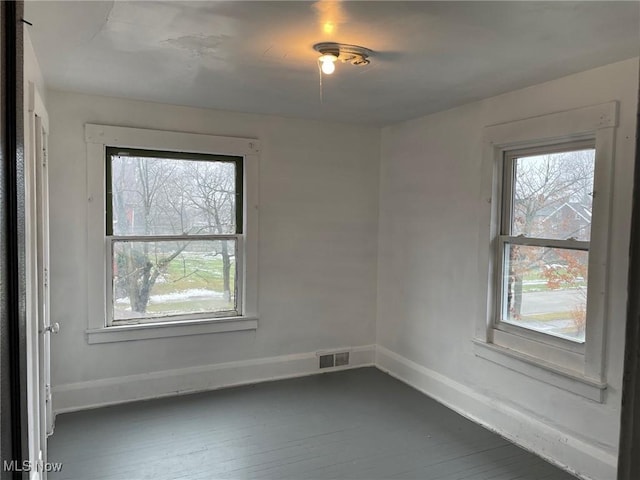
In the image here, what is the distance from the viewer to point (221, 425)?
3.33m

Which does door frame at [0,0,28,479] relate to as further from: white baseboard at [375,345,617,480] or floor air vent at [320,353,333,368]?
floor air vent at [320,353,333,368]

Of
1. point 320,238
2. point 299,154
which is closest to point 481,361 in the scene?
point 320,238

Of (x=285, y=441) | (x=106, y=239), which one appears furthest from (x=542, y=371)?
(x=106, y=239)

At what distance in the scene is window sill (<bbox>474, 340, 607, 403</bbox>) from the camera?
2.67 meters

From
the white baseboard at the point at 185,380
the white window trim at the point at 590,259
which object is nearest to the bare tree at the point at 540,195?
the white window trim at the point at 590,259

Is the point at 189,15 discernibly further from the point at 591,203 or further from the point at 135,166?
the point at 591,203

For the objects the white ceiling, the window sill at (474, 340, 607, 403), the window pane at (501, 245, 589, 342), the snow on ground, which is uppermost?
the white ceiling

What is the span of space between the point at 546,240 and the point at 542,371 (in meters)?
0.85

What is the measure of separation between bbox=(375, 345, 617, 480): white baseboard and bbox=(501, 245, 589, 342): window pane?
619mm

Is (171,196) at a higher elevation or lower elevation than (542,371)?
higher

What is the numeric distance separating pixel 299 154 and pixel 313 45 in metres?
1.97

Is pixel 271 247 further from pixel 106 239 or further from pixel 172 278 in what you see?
pixel 106 239

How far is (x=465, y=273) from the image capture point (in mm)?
3633

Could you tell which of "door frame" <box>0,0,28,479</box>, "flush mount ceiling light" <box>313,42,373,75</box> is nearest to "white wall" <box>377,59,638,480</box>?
"flush mount ceiling light" <box>313,42,373,75</box>
